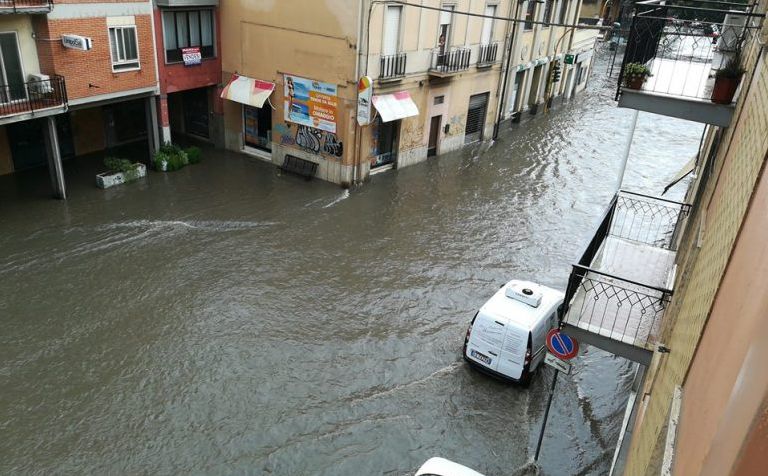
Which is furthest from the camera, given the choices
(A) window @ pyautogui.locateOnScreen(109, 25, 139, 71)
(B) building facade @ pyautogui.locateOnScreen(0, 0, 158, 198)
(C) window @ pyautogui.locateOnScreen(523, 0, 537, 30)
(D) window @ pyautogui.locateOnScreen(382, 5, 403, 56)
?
(C) window @ pyautogui.locateOnScreen(523, 0, 537, 30)

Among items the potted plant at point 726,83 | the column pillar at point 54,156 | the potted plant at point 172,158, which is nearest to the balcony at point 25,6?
the column pillar at point 54,156

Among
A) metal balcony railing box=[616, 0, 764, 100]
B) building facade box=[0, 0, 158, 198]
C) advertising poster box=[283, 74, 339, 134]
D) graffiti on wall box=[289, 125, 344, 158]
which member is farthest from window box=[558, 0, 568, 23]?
building facade box=[0, 0, 158, 198]

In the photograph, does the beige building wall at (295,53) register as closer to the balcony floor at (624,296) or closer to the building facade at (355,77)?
the building facade at (355,77)

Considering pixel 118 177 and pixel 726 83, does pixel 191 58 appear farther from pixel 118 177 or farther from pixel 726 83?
pixel 726 83

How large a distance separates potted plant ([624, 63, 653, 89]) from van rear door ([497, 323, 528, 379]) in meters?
4.65

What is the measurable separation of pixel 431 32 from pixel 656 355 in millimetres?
17160

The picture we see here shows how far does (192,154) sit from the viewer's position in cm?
2155

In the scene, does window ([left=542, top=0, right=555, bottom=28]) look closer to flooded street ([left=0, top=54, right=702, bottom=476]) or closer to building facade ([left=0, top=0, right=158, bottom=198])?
flooded street ([left=0, top=54, right=702, bottom=476])

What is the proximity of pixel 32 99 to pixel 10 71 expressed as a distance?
87 centimetres

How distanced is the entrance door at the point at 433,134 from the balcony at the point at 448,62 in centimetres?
214

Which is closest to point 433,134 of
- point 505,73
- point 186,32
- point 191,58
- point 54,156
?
point 505,73

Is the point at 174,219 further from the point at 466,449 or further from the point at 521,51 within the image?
the point at 521,51

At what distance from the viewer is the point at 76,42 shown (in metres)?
16.2

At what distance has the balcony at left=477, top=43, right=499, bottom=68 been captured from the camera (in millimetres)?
24172
